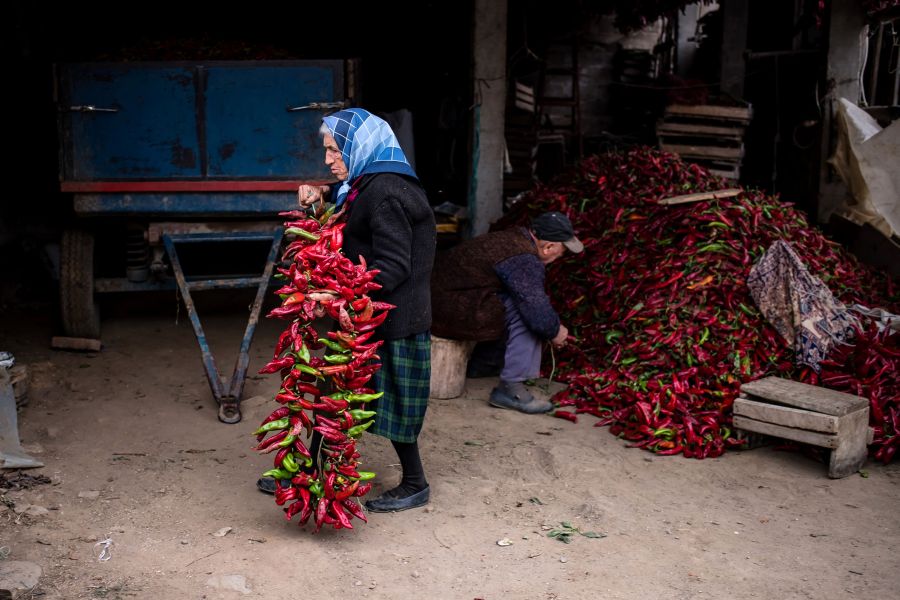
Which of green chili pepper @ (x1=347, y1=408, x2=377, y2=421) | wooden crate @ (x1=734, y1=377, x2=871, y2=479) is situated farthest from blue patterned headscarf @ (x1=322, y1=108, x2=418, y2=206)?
wooden crate @ (x1=734, y1=377, x2=871, y2=479)

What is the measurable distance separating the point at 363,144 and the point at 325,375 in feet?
3.01

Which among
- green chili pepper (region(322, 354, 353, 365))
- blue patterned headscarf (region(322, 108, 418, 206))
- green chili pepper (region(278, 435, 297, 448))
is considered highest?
blue patterned headscarf (region(322, 108, 418, 206))

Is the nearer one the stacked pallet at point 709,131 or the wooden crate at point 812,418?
the wooden crate at point 812,418

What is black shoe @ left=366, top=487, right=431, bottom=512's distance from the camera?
377 cm

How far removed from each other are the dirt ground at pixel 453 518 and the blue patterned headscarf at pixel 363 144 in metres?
1.47

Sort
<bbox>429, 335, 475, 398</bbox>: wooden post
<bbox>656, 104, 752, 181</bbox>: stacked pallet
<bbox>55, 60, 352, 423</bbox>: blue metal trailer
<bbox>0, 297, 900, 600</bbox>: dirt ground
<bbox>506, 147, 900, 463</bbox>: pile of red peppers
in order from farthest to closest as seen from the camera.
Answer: <bbox>656, 104, 752, 181</bbox>: stacked pallet, <bbox>55, 60, 352, 423</bbox>: blue metal trailer, <bbox>429, 335, 475, 398</bbox>: wooden post, <bbox>506, 147, 900, 463</bbox>: pile of red peppers, <bbox>0, 297, 900, 600</bbox>: dirt ground

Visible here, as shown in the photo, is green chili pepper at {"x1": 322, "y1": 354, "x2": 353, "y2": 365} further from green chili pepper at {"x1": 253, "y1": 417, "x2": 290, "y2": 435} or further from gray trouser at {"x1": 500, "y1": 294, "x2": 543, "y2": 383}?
gray trouser at {"x1": 500, "y1": 294, "x2": 543, "y2": 383}

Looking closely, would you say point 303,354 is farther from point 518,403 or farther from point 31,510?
point 518,403

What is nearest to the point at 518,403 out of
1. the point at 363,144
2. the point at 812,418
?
the point at 812,418

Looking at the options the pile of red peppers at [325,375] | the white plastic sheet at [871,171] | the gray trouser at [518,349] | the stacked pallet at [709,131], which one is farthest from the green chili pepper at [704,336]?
the stacked pallet at [709,131]

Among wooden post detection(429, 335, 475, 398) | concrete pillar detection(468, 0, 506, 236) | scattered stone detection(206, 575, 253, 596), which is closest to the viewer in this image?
scattered stone detection(206, 575, 253, 596)

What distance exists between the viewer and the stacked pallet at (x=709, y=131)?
312 inches

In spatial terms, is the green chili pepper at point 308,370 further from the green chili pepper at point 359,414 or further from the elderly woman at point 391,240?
the elderly woman at point 391,240

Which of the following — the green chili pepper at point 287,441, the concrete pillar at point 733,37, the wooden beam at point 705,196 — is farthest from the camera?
the concrete pillar at point 733,37
